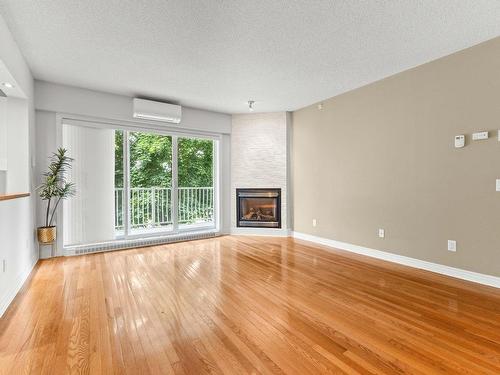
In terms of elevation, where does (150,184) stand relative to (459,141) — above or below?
below

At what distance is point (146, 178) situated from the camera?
16.1ft

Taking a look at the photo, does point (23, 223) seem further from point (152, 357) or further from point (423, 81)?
point (423, 81)

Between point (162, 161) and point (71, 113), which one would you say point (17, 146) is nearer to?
point (71, 113)

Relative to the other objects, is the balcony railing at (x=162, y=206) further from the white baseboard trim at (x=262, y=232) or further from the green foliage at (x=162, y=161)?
the white baseboard trim at (x=262, y=232)

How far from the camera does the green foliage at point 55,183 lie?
358 cm

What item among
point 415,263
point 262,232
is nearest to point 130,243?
point 262,232

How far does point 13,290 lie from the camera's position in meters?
2.52

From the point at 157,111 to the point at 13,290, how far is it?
10.1ft

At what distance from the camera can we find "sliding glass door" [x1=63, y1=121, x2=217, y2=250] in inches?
164

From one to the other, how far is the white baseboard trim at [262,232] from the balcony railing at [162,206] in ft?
2.20

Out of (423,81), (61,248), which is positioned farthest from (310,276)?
(61,248)

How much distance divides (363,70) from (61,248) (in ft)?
16.4

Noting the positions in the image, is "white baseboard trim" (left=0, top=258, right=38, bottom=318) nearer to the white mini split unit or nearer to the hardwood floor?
the hardwood floor

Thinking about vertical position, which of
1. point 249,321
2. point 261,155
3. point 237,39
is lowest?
point 249,321
